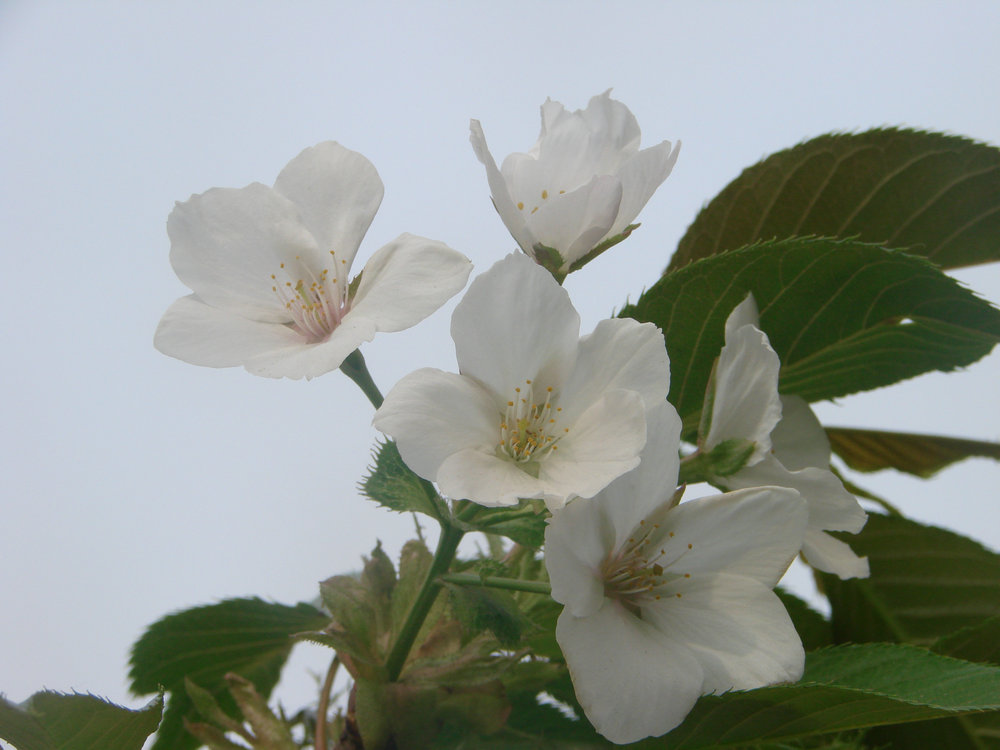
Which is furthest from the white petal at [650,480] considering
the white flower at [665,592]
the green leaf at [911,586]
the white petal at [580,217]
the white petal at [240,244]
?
the green leaf at [911,586]

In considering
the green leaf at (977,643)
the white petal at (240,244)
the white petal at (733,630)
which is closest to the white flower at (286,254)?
the white petal at (240,244)

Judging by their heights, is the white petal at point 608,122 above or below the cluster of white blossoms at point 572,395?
above

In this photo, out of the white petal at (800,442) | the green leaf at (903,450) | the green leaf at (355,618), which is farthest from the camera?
the green leaf at (903,450)

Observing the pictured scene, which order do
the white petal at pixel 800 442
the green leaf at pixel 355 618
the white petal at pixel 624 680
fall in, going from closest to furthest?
the white petal at pixel 624 680, the green leaf at pixel 355 618, the white petal at pixel 800 442

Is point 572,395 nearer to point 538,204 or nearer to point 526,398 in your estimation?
point 526,398

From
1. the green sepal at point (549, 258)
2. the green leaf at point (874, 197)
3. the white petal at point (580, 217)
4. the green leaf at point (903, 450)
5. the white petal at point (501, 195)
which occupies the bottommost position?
the green leaf at point (903, 450)

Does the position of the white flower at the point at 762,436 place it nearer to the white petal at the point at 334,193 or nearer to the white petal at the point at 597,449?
the white petal at the point at 597,449

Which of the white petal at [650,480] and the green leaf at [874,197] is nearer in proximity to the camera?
the white petal at [650,480]

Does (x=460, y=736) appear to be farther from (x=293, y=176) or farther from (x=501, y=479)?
(x=293, y=176)
